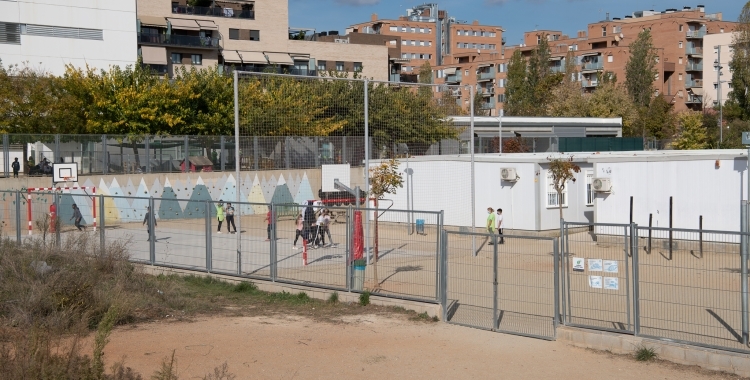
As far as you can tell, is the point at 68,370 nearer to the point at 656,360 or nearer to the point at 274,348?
the point at 274,348

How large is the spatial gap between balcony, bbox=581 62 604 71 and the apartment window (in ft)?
148

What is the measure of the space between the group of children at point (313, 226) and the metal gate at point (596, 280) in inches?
206

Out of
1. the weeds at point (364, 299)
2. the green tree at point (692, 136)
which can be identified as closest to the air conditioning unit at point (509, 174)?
the weeds at point (364, 299)

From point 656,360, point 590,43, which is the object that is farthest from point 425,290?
point 590,43

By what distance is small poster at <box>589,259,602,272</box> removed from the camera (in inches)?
459

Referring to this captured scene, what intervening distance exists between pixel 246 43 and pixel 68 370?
60959 millimetres

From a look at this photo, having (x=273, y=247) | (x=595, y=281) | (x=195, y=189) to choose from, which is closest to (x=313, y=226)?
(x=273, y=247)

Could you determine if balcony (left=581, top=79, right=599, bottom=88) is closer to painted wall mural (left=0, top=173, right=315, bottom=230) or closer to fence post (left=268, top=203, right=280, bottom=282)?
painted wall mural (left=0, top=173, right=315, bottom=230)

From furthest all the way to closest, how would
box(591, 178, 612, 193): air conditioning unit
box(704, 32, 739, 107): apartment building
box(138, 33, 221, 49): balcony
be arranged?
box(704, 32, 739, 107): apartment building < box(138, 33, 221, 49): balcony < box(591, 178, 612, 193): air conditioning unit

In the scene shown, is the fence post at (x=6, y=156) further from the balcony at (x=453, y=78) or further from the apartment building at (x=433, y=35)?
the apartment building at (x=433, y=35)

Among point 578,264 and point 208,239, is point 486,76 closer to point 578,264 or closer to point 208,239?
point 208,239

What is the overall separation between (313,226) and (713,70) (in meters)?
82.6

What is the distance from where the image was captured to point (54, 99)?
3925cm

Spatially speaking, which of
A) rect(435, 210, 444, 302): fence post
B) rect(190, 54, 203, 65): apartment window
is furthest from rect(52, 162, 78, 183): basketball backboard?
rect(190, 54, 203, 65): apartment window
